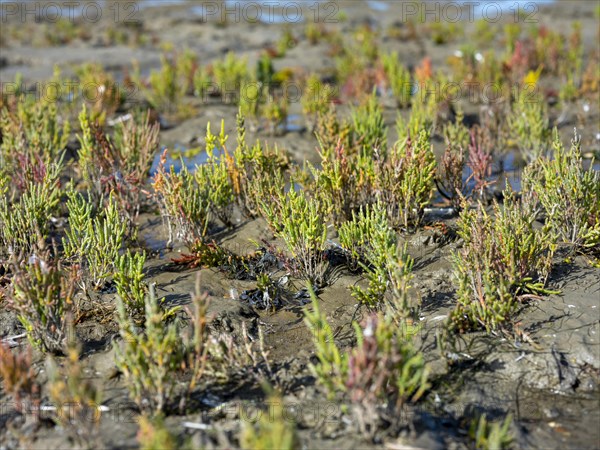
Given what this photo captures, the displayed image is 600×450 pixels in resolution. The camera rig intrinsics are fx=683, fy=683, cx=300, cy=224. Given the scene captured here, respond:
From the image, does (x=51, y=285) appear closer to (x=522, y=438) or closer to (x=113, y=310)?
(x=113, y=310)

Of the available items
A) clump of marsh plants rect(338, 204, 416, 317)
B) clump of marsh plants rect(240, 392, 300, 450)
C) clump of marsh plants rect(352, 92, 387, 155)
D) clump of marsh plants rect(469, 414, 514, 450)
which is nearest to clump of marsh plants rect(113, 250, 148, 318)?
clump of marsh plants rect(338, 204, 416, 317)

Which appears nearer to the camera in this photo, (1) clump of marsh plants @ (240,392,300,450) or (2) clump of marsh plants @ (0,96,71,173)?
(1) clump of marsh plants @ (240,392,300,450)

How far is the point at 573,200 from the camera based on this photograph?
16.4 ft

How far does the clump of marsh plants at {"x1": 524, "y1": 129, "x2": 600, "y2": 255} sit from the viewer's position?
4.97m

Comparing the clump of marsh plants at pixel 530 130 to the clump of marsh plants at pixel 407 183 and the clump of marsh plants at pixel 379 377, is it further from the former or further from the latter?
the clump of marsh plants at pixel 379 377

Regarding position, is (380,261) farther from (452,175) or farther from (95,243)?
(95,243)

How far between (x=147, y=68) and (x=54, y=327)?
32.9 ft

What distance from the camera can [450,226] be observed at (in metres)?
5.67

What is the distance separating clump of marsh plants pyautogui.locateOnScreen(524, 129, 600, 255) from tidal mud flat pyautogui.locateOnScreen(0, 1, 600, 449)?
0.8 inches

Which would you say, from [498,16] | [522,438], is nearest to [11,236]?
[522,438]

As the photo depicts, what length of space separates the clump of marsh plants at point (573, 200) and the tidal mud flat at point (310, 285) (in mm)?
20

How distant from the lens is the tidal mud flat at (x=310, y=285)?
3520 mm

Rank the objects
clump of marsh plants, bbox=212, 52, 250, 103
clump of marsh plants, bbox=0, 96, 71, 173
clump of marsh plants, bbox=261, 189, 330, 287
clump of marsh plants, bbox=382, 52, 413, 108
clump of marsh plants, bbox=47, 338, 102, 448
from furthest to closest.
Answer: clump of marsh plants, bbox=212, 52, 250, 103
clump of marsh plants, bbox=382, 52, 413, 108
clump of marsh plants, bbox=0, 96, 71, 173
clump of marsh plants, bbox=261, 189, 330, 287
clump of marsh plants, bbox=47, 338, 102, 448

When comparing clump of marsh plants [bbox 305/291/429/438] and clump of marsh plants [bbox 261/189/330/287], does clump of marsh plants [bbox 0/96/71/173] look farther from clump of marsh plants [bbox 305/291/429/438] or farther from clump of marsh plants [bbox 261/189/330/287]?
clump of marsh plants [bbox 305/291/429/438]
